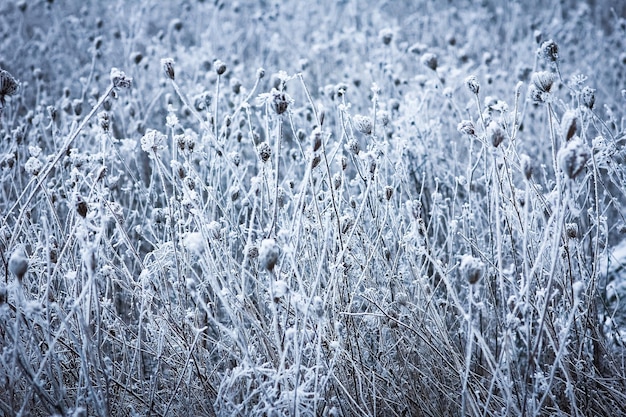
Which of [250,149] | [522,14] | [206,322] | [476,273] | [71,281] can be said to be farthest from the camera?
[522,14]

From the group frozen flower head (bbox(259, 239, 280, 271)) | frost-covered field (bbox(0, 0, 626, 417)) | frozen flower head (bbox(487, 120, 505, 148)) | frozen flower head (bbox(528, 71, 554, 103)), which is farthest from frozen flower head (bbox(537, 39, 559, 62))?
frozen flower head (bbox(259, 239, 280, 271))

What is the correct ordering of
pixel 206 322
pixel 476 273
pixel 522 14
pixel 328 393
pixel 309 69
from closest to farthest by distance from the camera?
pixel 476 273 < pixel 328 393 < pixel 206 322 < pixel 309 69 < pixel 522 14

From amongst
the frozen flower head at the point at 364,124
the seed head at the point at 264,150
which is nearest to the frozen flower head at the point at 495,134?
the frozen flower head at the point at 364,124

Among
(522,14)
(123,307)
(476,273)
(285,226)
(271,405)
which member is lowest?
(123,307)

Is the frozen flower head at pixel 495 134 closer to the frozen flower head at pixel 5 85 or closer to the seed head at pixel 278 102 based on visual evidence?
the seed head at pixel 278 102

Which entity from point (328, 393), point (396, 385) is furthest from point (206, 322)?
point (396, 385)

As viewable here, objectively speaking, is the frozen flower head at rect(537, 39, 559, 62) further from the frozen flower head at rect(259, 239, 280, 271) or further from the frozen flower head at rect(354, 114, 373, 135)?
the frozen flower head at rect(259, 239, 280, 271)

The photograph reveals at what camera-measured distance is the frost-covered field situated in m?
1.23

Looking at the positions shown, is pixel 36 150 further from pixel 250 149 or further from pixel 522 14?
pixel 522 14

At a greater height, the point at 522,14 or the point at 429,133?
the point at 522,14

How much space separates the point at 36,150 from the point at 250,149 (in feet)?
4.51

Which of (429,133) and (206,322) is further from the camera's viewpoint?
(429,133)

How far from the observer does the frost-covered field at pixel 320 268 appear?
1.23 metres

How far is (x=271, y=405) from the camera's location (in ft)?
3.82
